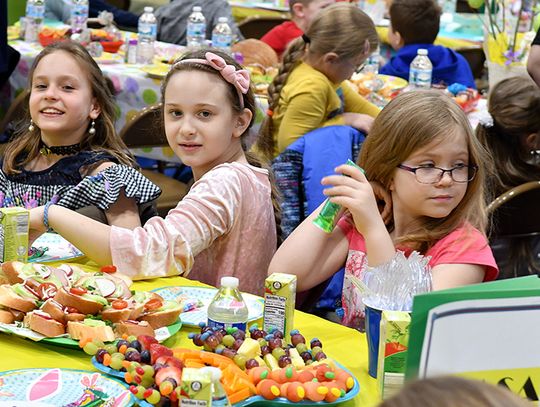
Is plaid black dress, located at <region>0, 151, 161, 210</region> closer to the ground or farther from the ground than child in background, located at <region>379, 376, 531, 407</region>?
closer to the ground

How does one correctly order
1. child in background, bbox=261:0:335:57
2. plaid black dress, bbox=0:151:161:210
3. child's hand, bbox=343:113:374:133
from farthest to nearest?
child in background, bbox=261:0:335:57 < child's hand, bbox=343:113:374:133 < plaid black dress, bbox=0:151:161:210

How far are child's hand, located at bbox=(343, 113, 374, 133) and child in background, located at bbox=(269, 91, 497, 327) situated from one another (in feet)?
5.31

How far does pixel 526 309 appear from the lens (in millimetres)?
1302

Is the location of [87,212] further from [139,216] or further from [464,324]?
[464,324]

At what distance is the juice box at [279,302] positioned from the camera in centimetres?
185

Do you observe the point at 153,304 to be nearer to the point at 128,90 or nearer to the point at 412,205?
the point at 412,205

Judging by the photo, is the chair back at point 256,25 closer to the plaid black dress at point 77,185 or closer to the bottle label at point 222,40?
the bottle label at point 222,40

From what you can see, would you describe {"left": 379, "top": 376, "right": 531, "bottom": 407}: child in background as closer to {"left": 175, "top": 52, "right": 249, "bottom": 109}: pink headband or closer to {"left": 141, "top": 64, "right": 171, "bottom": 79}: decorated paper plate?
{"left": 175, "top": 52, "right": 249, "bottom": 109}: pink headband

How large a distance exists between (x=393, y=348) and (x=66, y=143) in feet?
4.94

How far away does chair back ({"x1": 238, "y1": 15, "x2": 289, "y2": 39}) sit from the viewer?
7035 millimetres

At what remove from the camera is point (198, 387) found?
1.36 metres

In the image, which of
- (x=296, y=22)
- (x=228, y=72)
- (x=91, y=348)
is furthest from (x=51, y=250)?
(x=296, y=22)

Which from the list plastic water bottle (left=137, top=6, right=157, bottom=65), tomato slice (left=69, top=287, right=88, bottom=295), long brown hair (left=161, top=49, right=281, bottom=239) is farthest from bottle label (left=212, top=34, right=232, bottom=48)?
tomato slice (left=69, top=287, right=88, bottom=295)

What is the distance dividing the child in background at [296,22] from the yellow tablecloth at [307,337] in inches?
152
